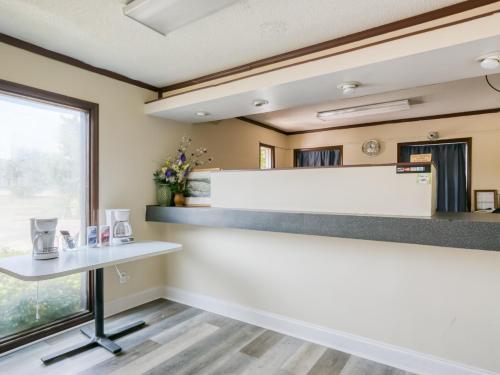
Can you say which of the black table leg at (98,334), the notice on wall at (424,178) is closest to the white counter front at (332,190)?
the notice on wall at (424,178)

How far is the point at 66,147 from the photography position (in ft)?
9.40

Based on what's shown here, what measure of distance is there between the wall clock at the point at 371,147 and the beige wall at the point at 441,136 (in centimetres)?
7

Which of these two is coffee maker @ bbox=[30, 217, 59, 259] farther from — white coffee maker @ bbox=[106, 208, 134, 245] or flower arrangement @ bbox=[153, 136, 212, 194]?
flower arrangement @ bbox=[153, 136, 212, 194]

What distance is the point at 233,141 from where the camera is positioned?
15.9 feet

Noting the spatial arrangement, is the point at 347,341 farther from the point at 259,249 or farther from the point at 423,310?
the point at 259,249

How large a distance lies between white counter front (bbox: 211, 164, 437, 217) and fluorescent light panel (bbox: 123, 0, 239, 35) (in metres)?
1.35

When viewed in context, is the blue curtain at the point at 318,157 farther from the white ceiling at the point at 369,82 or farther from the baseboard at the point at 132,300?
the baseboard at the point at 132,300

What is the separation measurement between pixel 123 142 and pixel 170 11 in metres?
1.67

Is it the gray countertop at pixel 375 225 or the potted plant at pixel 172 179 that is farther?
the potted plant at pixel 172 179

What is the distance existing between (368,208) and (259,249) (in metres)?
1.13

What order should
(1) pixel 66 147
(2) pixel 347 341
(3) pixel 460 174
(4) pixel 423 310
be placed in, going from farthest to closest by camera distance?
(3) pixel 460 174 → (1) pixel 66 147 → (2) pixel 347 341 → (4) pixel 423 310

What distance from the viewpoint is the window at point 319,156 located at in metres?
5.86

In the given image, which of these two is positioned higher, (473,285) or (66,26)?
(66,26)

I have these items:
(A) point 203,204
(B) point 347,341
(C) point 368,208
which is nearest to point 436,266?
(C) point 368,208
